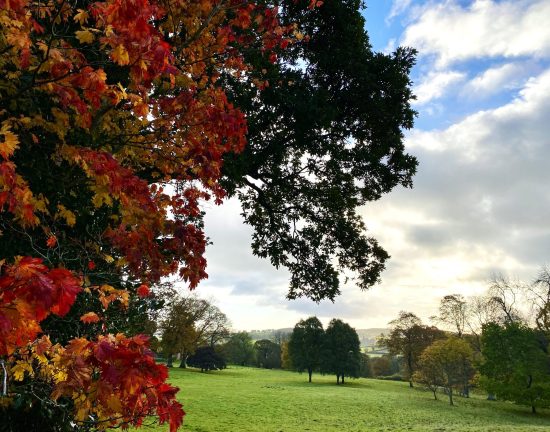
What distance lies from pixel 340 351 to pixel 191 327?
91.7 ft

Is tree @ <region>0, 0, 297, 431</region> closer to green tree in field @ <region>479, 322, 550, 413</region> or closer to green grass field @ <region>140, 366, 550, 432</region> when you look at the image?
green grass field @ <region>140, 366, 550, 432</region>

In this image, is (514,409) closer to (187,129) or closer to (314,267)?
(314,267)

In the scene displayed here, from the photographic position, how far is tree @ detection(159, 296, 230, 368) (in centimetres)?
6076

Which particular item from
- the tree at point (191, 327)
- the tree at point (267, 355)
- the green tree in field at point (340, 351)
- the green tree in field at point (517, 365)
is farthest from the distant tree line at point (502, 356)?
the tree at point (267, 355)

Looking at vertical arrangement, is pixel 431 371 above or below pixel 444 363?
below

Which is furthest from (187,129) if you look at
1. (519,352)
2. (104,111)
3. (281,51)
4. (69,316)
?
(519,352)

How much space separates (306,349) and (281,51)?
6912 cm

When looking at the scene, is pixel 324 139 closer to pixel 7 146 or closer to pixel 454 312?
pixel 7 146

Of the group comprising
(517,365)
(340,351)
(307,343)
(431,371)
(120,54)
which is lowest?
(431,371)

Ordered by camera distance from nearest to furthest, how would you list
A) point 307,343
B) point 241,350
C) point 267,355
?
point 307,343 < point 241,350 < point 267,355

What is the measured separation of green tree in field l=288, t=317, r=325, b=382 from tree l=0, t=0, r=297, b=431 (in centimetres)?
6741

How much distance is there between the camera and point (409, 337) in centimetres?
6938

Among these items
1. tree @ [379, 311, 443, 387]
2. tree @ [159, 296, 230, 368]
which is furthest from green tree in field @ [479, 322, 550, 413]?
tree @ [159, 296, 230, 368]

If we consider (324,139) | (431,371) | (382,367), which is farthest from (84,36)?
→ (382,367)
